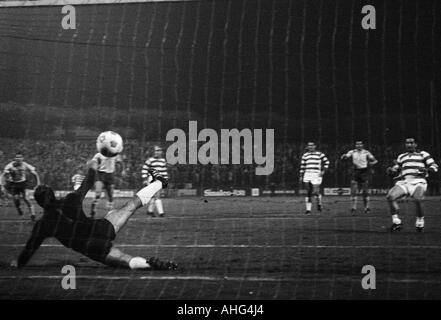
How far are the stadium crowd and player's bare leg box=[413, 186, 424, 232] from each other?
39.6ft

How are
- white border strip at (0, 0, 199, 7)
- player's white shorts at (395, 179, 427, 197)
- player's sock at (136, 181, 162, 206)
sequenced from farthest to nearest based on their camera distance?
player's white shorts at (395, 179, 427, 197)
white border strip at (0, 0, 199, 7)
player's sock at (136, 181, 162, 206)

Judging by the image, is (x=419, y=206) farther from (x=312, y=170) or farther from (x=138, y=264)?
(x=138, y=264)

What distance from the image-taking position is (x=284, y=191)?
23781 millimetres

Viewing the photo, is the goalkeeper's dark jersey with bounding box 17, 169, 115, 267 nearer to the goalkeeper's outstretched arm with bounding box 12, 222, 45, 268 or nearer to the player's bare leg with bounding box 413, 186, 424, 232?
the goalkeeper's outstretched arm with bounding box 12, 222, 45, 268

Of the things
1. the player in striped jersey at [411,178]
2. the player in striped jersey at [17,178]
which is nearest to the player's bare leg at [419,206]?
the player in striped jersey at [411,178]

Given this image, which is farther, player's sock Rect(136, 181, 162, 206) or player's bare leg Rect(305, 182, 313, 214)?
player's bare leg Rect(305, 182, 313, 214)

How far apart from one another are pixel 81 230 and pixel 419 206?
570 centimetres

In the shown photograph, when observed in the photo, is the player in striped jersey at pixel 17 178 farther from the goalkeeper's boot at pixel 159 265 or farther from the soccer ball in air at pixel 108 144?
the goalkeeper's boot at pixel 159 265

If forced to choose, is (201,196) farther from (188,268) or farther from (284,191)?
(188,268)

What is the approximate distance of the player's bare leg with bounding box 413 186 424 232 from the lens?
9403mm

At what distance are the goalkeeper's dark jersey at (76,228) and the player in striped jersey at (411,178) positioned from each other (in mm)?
5218

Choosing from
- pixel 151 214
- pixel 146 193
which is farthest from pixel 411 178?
pixel 151 214

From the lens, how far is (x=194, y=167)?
78.8 feet

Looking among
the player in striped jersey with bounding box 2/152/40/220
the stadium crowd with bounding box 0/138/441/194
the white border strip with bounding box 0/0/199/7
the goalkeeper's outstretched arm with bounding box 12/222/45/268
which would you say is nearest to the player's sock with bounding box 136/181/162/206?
the goalkeeper's outstretched arm with bounding box 12/222/45/268
